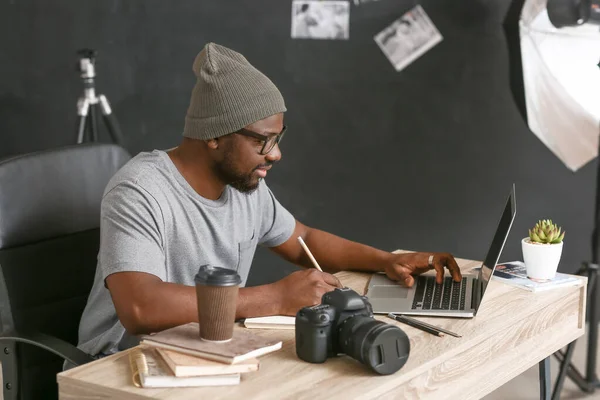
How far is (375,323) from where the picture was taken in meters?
1.48

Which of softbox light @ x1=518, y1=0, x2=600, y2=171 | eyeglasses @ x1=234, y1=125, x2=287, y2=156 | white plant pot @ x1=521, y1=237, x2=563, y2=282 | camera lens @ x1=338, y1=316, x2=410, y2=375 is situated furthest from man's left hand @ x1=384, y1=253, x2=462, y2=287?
softbox light @ x1=518, y1=0, x2=600, y2=171

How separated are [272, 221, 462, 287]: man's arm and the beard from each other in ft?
1.13

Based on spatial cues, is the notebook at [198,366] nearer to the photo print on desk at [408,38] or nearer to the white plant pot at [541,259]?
the white plant pot at [541,259]

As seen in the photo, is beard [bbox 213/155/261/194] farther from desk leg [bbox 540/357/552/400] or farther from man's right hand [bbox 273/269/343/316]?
desk leg [bbox 540/357/552/400]

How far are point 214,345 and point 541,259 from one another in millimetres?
931

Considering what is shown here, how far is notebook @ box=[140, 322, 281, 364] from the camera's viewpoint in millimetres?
1425

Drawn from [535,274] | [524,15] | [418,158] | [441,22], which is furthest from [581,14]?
[535,274]

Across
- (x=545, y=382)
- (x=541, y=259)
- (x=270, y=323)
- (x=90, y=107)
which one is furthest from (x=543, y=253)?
(x=90, y=107)

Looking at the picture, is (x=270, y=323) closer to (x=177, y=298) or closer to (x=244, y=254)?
(x=177, y=298)

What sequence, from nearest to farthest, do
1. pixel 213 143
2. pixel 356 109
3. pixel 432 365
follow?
pixel 432 365, pixel 213 143, pixel 356 109

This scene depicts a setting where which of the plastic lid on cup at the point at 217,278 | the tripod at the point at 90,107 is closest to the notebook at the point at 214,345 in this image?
the plastic lid on cup at the point at 217,278

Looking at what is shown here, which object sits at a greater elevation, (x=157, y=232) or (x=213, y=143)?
(x=213, y=143)

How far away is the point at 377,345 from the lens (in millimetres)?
1438

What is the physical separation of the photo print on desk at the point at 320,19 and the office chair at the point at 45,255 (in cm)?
159
